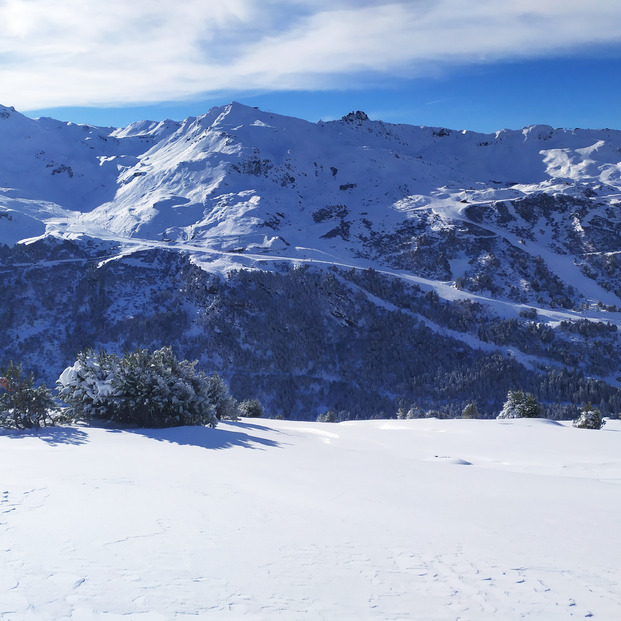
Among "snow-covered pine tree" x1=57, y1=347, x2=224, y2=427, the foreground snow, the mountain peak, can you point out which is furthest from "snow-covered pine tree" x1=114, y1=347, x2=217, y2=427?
the mountain peak

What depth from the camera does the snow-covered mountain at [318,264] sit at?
2302 inches

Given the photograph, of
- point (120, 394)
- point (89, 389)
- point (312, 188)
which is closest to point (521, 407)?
point (120, 394)

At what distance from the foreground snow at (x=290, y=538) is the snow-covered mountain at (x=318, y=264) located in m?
45.0

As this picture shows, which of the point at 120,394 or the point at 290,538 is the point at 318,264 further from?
the point at 290,538

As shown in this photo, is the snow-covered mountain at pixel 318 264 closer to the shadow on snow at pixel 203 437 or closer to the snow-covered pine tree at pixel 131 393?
the snow-covered pine tree at pixel 131 393

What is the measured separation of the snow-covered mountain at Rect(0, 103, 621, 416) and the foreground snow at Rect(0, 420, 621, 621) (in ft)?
148

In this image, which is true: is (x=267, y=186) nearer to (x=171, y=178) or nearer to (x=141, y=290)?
(x=171, y=178)

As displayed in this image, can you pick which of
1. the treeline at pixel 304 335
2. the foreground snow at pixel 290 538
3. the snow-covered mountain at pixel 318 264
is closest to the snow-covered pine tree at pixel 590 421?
the foreground snow at pixel 290 538

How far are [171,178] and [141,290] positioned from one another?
5218 centimetres

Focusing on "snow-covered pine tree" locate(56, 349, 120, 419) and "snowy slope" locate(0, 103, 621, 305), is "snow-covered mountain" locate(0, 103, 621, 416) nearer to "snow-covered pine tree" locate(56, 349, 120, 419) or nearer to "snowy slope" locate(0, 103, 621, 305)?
"snowy slope" locate(0, 103, 621, 305)

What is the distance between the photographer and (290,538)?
17.9 ft

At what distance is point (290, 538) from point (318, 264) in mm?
67017

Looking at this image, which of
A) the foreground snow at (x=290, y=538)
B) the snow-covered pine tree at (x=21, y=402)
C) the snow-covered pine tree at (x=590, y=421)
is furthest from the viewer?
the snow-covered pine tree at (x=590, y=421)

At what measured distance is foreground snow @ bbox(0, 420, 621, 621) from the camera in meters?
4.12
